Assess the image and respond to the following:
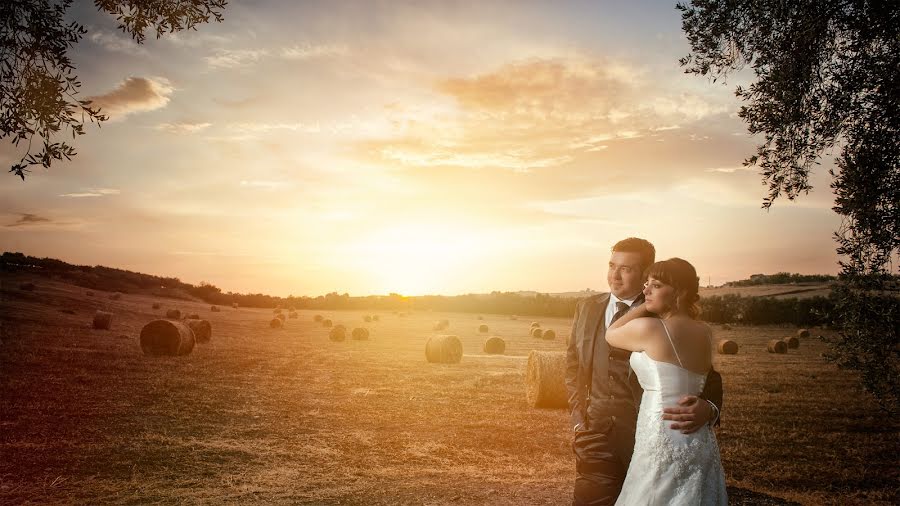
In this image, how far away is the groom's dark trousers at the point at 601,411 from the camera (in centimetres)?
430

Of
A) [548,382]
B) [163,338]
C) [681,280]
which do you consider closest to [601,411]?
[681,280]

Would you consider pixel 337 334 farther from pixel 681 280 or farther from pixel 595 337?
pixel 681 280

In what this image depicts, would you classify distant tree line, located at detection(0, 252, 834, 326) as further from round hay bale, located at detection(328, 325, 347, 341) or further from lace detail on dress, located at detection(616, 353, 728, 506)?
lace detail on dress, located at detection(616, 353, 728, 506)

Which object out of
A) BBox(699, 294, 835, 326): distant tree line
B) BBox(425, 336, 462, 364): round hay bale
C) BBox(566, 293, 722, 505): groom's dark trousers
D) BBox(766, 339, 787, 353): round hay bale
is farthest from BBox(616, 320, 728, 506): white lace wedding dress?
BBox(699, 294, 835, 326): distant tree line

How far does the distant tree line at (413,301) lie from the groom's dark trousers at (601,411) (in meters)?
38.8

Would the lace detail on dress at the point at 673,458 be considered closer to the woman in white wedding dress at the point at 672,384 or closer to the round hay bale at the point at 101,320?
the woman in white wedding dress at the point at 672,384

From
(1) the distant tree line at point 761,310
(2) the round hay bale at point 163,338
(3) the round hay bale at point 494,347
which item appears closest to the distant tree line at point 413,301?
(1) the distant tree line at point 761,310

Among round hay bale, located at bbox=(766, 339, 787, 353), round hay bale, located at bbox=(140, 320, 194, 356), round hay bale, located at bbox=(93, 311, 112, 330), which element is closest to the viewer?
round hay bale, located at bbox=(140, 320, 194, 356)

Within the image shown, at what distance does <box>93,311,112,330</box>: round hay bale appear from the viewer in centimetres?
2920

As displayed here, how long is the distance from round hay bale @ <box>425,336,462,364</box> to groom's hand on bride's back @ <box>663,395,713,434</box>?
2060cm

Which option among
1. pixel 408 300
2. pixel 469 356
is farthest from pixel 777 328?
pixel 408 300

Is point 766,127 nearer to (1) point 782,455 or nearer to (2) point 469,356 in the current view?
(1) point 782,455

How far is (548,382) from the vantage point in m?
15.1

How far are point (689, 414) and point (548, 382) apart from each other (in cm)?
1211
